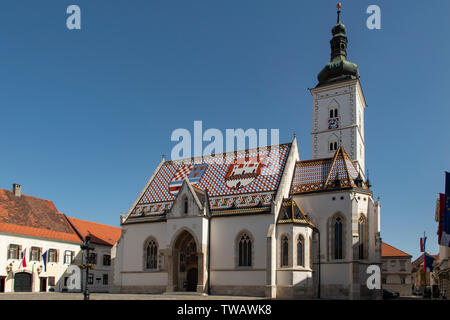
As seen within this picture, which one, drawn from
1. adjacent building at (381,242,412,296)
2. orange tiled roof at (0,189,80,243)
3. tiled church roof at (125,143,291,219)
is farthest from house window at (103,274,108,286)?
adjacent building at (381,242,412,296)

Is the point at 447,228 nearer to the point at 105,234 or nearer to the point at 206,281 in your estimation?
the point at 206,281

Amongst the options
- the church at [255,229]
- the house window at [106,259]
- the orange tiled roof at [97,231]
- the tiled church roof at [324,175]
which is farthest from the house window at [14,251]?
the tiled church roof at [324,175]

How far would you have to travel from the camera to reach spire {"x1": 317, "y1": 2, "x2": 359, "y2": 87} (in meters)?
52.2

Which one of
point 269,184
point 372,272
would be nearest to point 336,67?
point 269,184

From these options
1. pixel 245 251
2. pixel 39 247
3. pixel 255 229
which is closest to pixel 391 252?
pixel 245 251

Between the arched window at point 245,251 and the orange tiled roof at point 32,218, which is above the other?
the orange tiled roof at point 32,218

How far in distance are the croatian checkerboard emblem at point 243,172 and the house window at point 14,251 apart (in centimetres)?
2073

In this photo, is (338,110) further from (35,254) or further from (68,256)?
(35,254)

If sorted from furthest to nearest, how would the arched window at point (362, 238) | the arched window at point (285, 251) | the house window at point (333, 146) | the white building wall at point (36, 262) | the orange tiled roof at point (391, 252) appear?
the orange tiled roof at point (391, 252) < the house window at point (333, 146) < the white building wall at point (36, 262) < the arched window at point (362, 238) < the arched window at point (285, 251)

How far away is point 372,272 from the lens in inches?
1357

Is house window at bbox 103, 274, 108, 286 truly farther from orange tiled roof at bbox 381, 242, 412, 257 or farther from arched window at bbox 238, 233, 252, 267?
orange tiled roof at bbox 381, 242, 412, 257

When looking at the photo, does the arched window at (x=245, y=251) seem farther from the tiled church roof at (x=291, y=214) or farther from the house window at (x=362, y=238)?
the house window at (x=362, y=238)

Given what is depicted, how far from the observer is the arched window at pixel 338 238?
1377 inches
